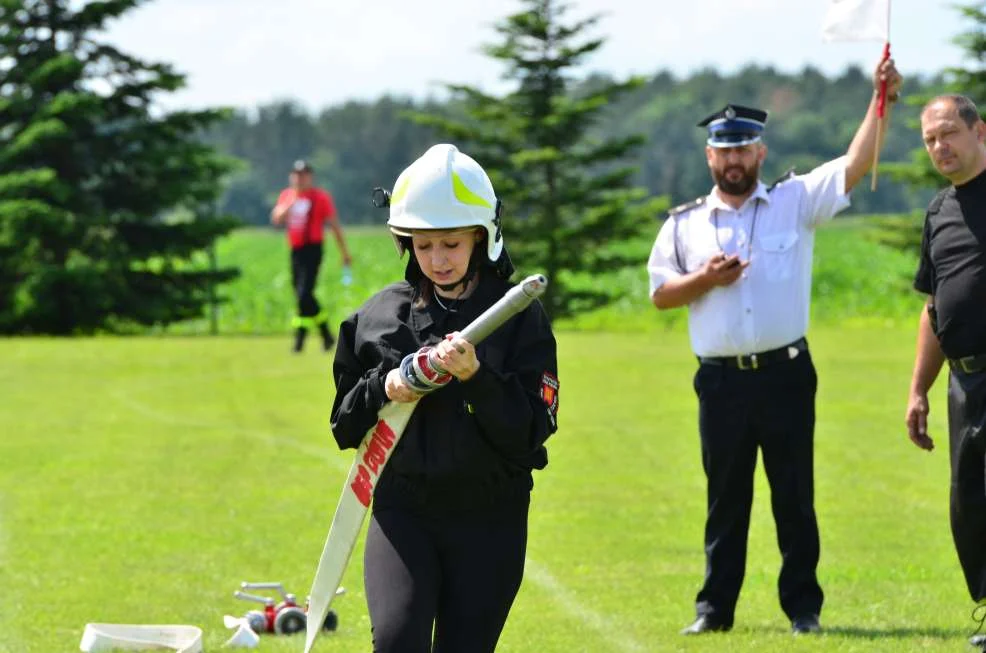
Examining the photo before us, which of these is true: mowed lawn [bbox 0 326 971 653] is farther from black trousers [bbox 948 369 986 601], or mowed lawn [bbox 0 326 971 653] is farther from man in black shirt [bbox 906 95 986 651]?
man in black shirt [bbox 906 95 986 651]

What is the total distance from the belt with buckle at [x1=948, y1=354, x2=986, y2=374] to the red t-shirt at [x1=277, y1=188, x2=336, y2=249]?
15.7m

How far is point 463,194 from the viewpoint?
202 inches

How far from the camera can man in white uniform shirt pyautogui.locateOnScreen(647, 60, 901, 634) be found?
7.96 m

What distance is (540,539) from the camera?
10898 mm

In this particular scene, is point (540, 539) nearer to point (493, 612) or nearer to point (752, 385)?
point (752, 385)

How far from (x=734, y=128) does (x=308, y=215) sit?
15069 mm

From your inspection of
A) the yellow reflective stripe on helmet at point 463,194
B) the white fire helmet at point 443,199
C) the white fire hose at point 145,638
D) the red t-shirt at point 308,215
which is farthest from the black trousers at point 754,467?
the red t-shirt at point 308,215

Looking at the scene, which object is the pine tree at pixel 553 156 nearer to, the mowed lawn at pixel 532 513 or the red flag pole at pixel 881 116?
the mowed lawn at pixel 532 513

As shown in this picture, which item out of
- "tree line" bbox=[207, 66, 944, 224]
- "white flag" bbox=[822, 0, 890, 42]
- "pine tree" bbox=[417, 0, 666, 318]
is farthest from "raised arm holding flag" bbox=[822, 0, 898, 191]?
"tree line" bbox=[207, 66, 944, 224]

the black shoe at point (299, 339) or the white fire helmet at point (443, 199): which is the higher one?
the white fire helmet at point (443, 199)

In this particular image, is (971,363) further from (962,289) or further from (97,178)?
(97,178)

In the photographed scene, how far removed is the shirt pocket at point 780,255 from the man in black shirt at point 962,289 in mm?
622

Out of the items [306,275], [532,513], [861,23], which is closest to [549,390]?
[861,23]

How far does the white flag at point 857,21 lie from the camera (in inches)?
318
